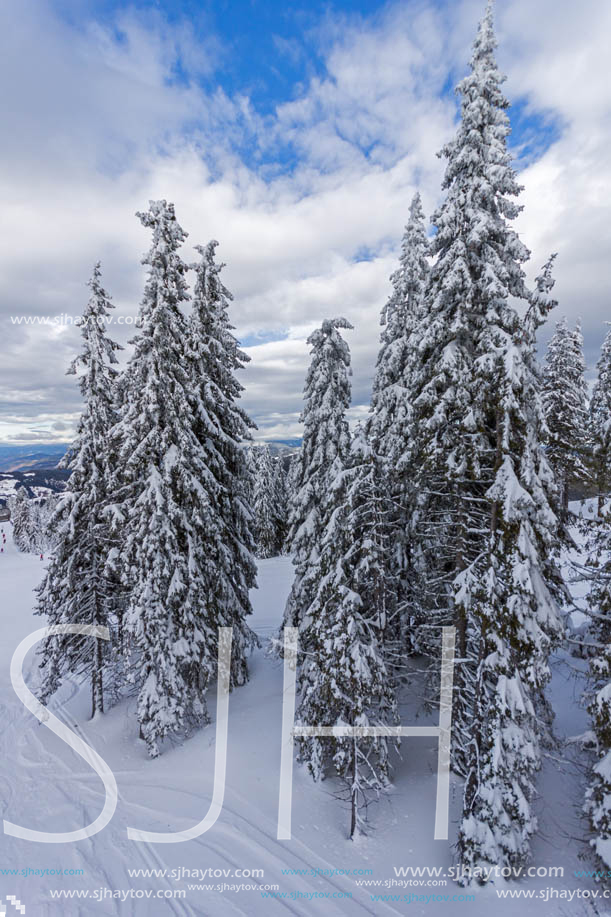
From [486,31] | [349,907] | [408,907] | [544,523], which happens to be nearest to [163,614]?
[349,907]

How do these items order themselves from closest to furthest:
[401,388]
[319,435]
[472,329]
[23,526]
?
[472,329], [401,388], [319,435], [23,526]

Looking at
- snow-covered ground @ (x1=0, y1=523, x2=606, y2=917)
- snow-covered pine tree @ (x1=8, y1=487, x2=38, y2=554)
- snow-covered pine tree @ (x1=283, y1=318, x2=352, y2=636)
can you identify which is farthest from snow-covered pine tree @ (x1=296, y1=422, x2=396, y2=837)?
snow-covered pine tree @ (x1=8, y1=487, x2=38, y2=554)

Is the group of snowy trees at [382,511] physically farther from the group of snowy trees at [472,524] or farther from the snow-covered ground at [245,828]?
the snow-covered ground at [245,828]

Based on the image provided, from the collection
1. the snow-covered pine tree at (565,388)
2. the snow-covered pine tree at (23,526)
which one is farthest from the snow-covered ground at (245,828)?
the snow-covered pine tree at (23,526)

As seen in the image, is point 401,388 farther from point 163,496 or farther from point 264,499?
point 264,499

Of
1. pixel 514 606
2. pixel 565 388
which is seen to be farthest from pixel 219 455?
pixel 565 388

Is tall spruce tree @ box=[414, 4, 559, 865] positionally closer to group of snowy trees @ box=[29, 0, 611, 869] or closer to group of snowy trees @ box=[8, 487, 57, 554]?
group of snowy trees @ box=[29, 0, 611, 869]
